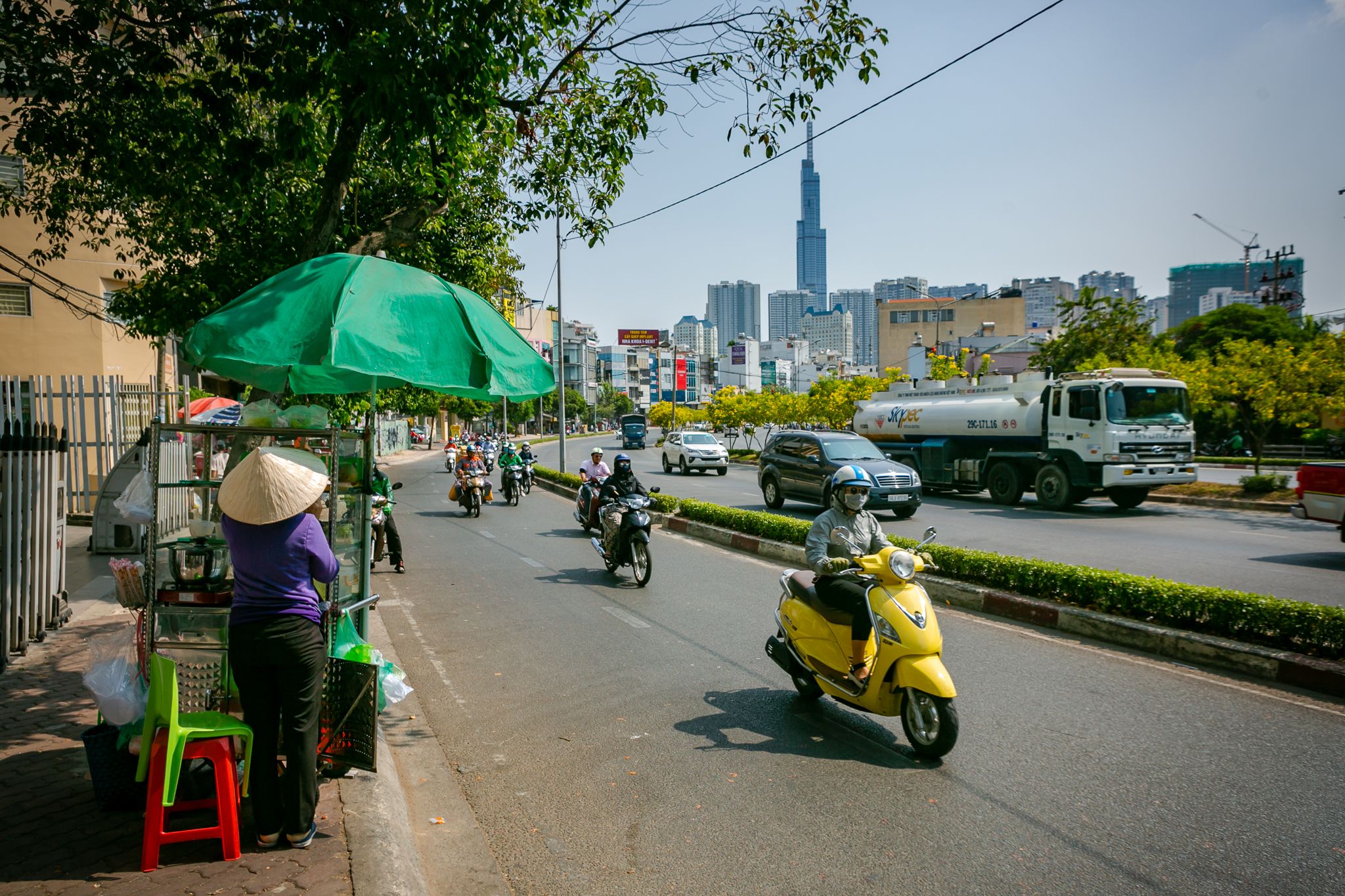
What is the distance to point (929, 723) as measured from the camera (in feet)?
15.8

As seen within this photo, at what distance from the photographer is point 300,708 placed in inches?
147

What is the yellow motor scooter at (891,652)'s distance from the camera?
4.76m

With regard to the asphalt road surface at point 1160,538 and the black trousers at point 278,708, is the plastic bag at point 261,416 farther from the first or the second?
the asphalt road surface at point 1160,538

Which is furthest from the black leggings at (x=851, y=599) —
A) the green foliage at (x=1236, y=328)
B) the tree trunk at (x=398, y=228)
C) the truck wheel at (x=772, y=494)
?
the green foliage at (x=1236, y=328)

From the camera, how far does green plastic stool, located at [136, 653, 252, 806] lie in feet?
11.3

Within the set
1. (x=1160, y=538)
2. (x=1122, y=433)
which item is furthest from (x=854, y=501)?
(x=1122, y=433)

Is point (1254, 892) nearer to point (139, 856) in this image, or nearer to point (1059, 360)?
point (139, 856)

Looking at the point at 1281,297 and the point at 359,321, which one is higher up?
the point at 1281,297

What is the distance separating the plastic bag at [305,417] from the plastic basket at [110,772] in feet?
5.98

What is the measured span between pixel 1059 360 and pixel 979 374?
9.02 m

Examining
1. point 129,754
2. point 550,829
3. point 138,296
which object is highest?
point 138,296

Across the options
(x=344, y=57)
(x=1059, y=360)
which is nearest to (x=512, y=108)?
(x=344, y=57)

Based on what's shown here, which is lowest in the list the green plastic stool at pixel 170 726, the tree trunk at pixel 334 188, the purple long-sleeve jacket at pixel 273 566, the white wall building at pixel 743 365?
the green plastic stool at pixel 170 726

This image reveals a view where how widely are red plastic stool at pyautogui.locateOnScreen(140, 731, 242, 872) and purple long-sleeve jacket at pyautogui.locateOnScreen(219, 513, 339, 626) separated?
1.72 ft
